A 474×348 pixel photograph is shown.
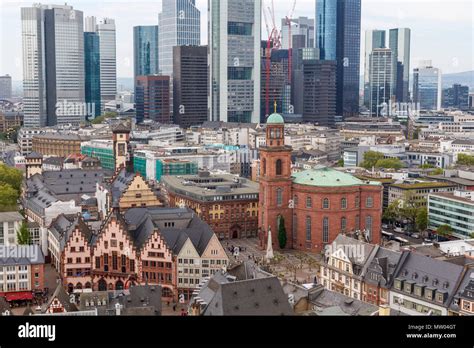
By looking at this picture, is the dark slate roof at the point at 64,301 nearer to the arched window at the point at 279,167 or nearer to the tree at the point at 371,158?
the arched window at the point at 279,167

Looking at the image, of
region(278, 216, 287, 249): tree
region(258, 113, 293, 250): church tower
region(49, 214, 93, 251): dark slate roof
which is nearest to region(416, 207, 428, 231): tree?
region(258, 113, 293, 250): church tower

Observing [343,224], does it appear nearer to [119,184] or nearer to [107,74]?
[119,184]

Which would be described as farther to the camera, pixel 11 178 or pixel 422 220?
pixel 11 178

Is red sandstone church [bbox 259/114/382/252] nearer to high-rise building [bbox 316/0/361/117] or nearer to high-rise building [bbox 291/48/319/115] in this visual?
high-rise building [bbox 316/0/361/117]

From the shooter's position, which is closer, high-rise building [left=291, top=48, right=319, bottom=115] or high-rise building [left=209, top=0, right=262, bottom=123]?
high-rise building [left=209, top=0, right=262, bottom=123]

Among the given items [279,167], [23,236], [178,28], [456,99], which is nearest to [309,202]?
[279,167]

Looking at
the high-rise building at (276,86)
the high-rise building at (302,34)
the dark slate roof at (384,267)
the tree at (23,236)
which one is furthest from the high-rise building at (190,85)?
the dark slate roof at (384,267)

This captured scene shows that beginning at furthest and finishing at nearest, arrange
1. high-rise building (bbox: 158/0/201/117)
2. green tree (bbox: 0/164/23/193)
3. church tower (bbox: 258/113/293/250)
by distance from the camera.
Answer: high-rise building (bbox: 158/0/201/117) < green tree (bbox: 0/164/23/193) < church tower (bbox: 258/113/293/250)
